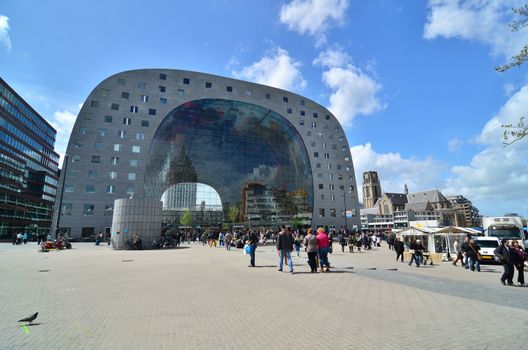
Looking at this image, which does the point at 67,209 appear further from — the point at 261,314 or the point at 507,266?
the point at 507,266

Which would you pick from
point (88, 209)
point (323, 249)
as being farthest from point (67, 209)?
point (323, 249)

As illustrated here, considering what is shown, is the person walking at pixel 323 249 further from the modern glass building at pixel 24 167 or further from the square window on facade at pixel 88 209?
the modern glass building at pixel 24 167

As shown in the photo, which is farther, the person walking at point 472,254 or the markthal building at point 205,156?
the markthal building at point 205,156

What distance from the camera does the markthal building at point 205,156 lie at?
49.3 meters

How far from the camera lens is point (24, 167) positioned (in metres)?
64.6

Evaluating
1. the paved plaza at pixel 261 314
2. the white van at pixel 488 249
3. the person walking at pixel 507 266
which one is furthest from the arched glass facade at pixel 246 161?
the person walking at pixel 507 266

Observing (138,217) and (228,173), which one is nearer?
(138,217)

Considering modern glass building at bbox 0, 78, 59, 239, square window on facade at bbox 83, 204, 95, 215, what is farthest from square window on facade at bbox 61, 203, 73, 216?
modern glass building at bbox 0, 78, 59, 239

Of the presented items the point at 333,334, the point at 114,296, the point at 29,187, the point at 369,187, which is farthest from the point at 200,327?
the point at 369,187

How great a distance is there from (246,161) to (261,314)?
66807mm

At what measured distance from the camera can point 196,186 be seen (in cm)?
8000

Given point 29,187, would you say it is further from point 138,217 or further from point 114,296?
point 114,296

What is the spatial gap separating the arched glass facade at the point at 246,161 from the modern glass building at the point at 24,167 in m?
32.5

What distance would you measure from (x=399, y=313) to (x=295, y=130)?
65.8 meters
